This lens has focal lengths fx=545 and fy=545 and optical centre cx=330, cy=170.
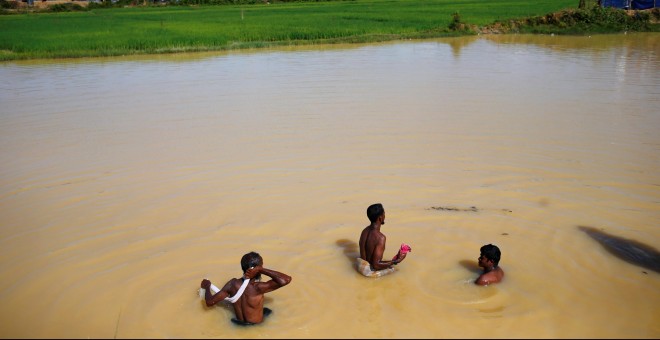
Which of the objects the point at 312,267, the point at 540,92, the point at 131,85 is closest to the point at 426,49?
the point at 540,92

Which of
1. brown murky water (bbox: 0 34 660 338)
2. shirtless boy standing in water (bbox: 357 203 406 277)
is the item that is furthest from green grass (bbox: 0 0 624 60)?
shirtless boy standing in water (bbox: 357 203 406 277)

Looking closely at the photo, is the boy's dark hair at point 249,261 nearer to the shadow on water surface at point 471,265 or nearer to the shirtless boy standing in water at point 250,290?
the shirtless boy standing in water at point 250,290

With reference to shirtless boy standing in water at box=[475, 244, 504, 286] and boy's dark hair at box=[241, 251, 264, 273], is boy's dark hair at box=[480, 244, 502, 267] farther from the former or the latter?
boy's dark hair at box=[241, 251, 264, 273]

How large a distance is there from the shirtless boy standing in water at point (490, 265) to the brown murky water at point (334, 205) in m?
0.06

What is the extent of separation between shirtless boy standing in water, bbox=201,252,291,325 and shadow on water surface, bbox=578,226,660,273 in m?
2.50

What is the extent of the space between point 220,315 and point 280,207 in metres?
1.71

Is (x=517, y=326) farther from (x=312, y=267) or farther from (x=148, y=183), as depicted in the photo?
(x=148, y=183)

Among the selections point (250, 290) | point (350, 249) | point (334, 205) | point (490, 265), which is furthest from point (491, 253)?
point (334, 205)

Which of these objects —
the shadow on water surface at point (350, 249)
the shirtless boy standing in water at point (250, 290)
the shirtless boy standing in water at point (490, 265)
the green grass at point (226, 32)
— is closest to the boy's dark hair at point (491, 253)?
the shirtless boy standing in water at point (490, 265)

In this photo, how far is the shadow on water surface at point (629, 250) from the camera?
3.92m

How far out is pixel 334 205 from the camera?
507cm

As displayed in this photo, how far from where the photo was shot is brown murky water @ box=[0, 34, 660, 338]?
11.4 ft

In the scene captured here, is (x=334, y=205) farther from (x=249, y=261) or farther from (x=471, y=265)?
(x=249, y=261)

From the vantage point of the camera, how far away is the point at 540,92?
970cm
